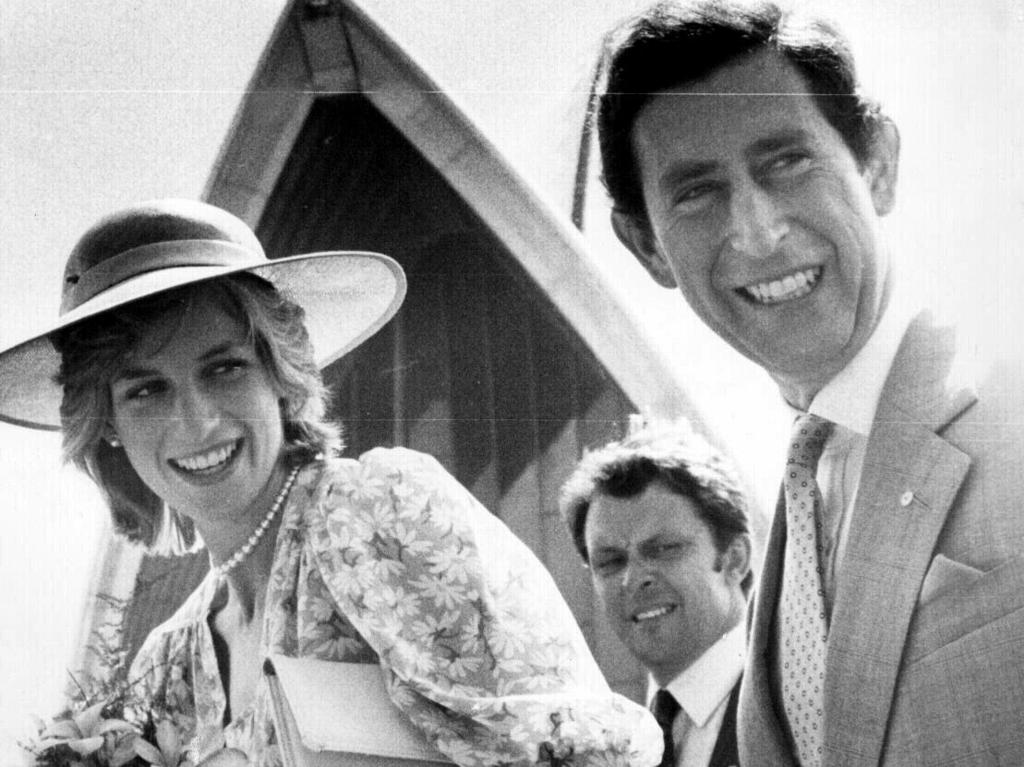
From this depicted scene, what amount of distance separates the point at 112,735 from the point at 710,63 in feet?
4.27

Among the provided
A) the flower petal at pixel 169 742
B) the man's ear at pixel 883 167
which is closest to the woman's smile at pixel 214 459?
the flower petal at pixel 169 742

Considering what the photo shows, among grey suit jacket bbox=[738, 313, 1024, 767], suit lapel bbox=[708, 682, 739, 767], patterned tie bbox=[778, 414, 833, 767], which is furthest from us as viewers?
suit lapel bbox=[708, 682, 739, 767]

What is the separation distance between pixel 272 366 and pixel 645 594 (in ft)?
2.16

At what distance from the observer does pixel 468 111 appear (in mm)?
2215

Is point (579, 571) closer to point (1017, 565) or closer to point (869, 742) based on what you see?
point (869, 742)

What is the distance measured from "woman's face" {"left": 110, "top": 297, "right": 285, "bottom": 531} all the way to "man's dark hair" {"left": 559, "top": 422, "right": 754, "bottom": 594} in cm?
47

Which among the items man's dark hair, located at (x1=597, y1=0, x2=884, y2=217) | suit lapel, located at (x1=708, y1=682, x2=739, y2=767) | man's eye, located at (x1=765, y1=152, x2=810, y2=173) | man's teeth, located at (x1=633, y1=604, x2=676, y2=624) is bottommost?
suit lapel, located at (x1=708, y1=682, x2=739, y2=767)

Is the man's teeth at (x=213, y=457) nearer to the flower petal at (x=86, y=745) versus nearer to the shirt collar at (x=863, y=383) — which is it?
the flower petal at (x=86, y=745)

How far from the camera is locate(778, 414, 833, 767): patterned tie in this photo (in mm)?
1715

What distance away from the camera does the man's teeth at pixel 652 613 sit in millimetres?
1960

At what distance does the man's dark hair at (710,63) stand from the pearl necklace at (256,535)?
0.65 m

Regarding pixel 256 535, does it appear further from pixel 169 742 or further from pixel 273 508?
pixel 169 742

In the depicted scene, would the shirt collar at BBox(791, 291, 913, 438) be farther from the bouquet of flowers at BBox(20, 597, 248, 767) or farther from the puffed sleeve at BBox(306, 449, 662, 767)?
the bouquet of flowers at BBox(20, 597, 248, 767)

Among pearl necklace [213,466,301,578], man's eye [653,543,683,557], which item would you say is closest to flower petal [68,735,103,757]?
pearl necklace [213,466,301,578]
